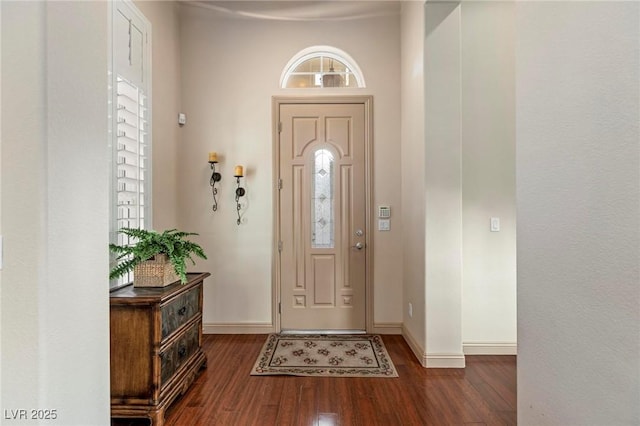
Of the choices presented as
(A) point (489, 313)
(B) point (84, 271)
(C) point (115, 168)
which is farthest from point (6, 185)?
(A) point (489, 313)

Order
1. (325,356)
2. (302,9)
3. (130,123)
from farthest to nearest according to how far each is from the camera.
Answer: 1. (302,9)
2. (325,356)
3. (130,123)

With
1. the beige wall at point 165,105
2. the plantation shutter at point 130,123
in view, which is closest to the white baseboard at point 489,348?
the plantation shutter at point 130,123

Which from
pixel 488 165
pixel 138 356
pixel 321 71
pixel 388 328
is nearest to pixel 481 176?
pixel 488 165

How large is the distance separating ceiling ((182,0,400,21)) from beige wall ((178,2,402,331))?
2.4 inches

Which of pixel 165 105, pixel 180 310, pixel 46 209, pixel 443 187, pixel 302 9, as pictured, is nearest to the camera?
pixel 46 209

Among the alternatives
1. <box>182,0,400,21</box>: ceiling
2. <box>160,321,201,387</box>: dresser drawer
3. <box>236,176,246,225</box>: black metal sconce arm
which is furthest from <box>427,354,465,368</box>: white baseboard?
<box>182,0,400,21</box>: ceiling

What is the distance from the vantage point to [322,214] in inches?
149

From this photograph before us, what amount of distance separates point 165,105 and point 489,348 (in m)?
3.79

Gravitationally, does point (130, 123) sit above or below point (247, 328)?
above

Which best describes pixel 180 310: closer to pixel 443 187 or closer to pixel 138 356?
pixel 138 356

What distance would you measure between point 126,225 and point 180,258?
689 mm

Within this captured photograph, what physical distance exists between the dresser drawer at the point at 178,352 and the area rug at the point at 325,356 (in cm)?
53

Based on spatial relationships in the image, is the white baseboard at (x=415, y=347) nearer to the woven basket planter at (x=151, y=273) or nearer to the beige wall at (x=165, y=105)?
the woven basket planter at (x=151, y=273)

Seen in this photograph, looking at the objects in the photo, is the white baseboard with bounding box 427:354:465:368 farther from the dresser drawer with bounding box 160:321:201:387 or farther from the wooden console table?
the wooden console table
